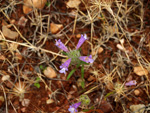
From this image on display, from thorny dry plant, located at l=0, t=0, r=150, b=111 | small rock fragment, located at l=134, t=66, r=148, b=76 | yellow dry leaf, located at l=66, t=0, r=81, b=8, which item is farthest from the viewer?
yellow dry leaf, located at l=66, t=0, r=81, b=8

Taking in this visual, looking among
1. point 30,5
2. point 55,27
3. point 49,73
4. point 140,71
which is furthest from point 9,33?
point 140,71

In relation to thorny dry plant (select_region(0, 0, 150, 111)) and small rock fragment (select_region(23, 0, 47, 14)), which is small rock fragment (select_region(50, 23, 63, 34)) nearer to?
thorny dry plant (select_region(0, 0, 150, 111))

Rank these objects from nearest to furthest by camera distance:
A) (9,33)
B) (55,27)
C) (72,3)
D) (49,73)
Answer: (49,73), (9,33), (55,27), (72,3)

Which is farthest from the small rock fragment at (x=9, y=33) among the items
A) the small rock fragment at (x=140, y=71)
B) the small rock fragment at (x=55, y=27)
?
the small rock fragment at (x=140, y=71)

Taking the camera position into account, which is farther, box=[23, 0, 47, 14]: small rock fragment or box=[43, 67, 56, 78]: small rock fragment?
box=[23, 0, 47, 14]: small rock fragment

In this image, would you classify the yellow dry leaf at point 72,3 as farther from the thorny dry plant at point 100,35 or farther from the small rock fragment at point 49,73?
the small rock fragment at point 49,73

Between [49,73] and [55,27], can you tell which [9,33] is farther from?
[49,73]

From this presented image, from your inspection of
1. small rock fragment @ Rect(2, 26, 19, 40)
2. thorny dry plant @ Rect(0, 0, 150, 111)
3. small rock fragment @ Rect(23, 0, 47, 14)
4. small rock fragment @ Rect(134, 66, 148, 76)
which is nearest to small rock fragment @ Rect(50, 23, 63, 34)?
thorny dry plant @ Rect(0, 0, 150, 111)

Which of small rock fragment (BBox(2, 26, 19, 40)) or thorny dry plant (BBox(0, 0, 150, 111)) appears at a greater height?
small rock fragment (BBox(2, 26, 19, 40))

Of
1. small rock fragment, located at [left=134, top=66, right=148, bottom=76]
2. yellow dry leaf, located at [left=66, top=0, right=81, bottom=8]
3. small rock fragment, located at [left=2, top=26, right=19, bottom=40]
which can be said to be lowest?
small rock fragment, located at [left=134, top=66, right=148, bottom=76]
